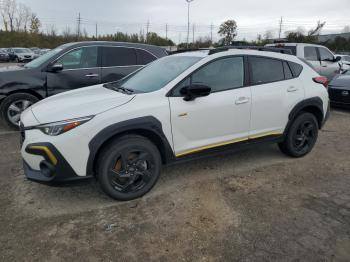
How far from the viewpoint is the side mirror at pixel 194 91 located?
12.2ft

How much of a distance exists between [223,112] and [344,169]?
84.2 inches

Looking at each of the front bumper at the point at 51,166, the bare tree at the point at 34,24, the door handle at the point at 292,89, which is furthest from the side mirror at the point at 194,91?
the bare tree at the point at 34,24

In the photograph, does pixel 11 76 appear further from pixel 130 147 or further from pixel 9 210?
pixel 130 147

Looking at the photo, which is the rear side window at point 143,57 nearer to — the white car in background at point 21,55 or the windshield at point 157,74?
the windshield at point 157,74

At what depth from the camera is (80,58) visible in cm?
666

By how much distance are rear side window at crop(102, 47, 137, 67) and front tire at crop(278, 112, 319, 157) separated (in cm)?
377

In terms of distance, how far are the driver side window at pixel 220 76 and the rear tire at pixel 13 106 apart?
3832 mm

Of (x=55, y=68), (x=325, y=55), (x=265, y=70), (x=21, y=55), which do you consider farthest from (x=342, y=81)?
(x=21, y=55)

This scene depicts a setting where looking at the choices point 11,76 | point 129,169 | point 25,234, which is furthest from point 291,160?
point 11,76

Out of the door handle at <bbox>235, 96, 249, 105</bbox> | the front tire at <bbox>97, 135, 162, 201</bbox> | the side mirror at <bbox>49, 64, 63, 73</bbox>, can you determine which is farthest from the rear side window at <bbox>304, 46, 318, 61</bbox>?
the front tire at <bbox>97, 135, 162, 201</bbox>

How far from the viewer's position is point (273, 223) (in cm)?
327

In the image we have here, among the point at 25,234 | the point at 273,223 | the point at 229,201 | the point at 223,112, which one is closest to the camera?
the point at 25,234

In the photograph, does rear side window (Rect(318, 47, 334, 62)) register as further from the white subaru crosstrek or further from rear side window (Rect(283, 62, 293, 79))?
rear side window (Rect(283, 62, 293, 79))

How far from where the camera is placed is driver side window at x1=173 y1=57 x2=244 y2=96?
395 centimetres
